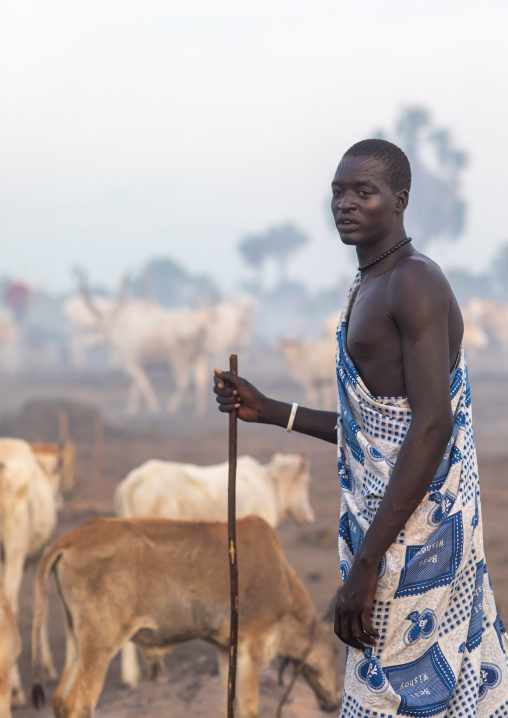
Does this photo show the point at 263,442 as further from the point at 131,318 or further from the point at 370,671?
the point at 370,671

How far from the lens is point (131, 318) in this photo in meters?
22.4

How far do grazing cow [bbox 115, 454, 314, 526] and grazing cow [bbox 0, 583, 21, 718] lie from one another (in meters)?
2.06

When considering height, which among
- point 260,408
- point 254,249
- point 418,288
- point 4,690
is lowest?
point 4,690

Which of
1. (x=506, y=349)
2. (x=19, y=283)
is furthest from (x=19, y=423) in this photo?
(x=19, y=283)

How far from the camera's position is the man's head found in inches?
85.9

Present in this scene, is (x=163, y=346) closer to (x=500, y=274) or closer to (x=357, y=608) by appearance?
(x=357, y=608)

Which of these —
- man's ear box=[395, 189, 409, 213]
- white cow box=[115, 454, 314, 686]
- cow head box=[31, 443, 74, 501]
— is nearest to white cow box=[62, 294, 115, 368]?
cow head box=[31, 443, 74, 501]

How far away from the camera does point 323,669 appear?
15.1 feet

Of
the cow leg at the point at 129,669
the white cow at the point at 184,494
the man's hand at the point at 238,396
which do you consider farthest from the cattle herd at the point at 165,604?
the man's hand at the point at 238,396

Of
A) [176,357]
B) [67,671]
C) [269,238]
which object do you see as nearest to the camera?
→ [67,671]

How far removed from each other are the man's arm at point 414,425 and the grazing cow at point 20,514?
370 cm

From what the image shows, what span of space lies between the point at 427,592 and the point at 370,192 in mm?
1010

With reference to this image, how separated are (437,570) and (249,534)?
2.63m

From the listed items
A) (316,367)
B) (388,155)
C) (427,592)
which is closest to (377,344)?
(388,155)
